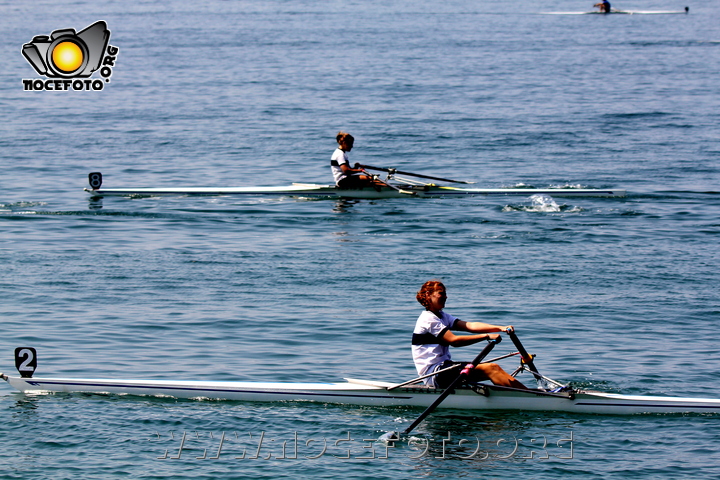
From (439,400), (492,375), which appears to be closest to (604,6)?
(492,375)

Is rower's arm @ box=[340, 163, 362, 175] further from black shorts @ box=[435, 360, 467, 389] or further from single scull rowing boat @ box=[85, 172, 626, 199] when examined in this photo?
black shorts @ box=[435, 360, 467, 389]

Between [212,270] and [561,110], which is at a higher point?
[561,110]

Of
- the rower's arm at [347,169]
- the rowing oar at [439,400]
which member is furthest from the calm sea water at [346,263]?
the rower's arm at [347,169]

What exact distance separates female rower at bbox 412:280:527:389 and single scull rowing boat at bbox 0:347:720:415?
0.14 m

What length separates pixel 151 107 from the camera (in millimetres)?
41875

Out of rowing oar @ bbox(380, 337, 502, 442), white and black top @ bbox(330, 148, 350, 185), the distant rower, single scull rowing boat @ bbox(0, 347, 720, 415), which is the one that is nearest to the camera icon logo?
white and black top @ bbox(330, 148, 350, 185)

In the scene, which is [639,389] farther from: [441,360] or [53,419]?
[53,419]

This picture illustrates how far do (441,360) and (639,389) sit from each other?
287cm

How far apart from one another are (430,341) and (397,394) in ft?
2.74

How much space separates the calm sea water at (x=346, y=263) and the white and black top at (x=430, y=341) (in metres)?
0.65

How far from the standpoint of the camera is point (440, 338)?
11.2m

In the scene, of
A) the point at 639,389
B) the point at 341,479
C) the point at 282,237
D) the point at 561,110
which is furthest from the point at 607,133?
the point at 341,479

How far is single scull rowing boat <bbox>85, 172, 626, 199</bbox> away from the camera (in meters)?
24.2

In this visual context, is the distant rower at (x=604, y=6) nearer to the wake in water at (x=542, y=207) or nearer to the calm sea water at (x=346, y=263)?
the calm sea water at (x=346, y=263)
